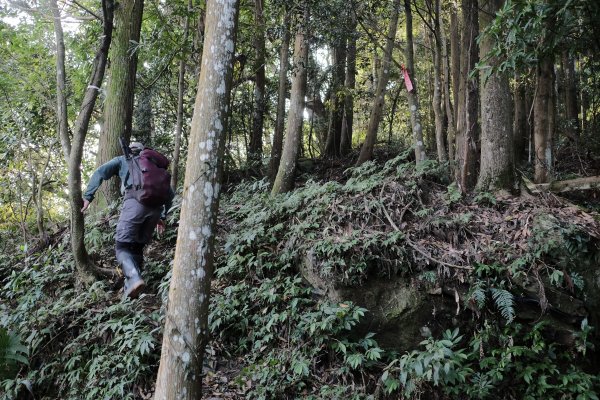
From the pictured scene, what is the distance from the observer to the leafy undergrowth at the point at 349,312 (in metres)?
4.79

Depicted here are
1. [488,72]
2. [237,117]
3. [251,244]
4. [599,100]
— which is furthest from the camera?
[237,117]

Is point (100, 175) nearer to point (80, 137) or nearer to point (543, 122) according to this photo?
point (80, 137)

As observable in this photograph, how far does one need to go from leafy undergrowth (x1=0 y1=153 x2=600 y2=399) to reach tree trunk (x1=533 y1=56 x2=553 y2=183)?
3.90 feet

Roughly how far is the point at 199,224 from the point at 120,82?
19.2 feet

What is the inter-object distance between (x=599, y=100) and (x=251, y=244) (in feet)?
34.0

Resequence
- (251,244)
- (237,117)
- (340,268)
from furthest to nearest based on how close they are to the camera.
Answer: (237,117) → (251,244) → (340,268)

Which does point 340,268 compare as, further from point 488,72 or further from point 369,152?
point 369,152

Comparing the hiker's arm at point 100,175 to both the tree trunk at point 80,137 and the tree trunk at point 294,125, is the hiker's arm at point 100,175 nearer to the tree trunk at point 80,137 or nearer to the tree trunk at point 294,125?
the tree trunk at point 80,137

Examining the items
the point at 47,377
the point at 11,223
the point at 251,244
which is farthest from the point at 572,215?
the point at 11,223

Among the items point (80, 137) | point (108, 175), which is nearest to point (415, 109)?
point (108, 175)

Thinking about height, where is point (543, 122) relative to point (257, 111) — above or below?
below

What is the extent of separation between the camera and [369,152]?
1044 centimetres

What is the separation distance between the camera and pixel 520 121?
442 inches

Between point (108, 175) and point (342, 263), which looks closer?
point (342, 263)
